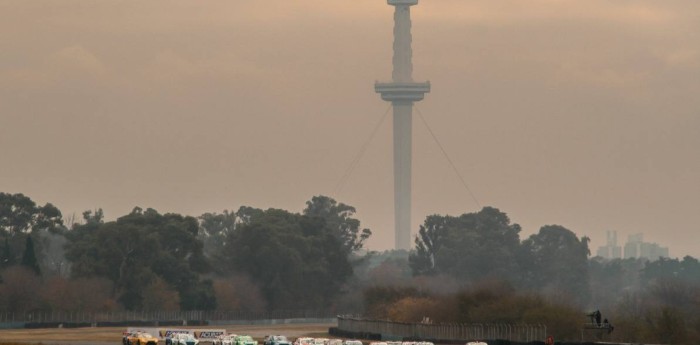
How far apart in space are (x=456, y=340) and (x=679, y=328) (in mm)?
19733

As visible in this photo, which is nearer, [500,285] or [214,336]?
[214,336]

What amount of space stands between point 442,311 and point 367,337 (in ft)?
63.5

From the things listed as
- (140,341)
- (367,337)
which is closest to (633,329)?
(367,337)

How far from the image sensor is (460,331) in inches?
6585

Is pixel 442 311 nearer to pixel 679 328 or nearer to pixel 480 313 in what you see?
pixel 480 313

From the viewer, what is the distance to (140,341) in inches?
5802

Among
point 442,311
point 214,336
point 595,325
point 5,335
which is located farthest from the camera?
point 442,311

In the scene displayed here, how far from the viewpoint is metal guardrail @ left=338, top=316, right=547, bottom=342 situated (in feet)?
519

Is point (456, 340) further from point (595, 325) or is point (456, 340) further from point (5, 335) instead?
point (5, 335)

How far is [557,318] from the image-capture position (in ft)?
533

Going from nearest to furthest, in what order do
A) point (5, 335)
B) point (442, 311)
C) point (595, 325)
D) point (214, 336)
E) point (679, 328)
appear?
point (595, 325) → point (679, 328) → point (214, 336) → point (5, 335) → point (442, 311)

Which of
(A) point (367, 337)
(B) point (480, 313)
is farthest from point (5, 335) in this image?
(B) point (480, 313)

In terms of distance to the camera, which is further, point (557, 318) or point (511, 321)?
point (511, 321)

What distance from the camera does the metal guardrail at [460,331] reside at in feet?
519
